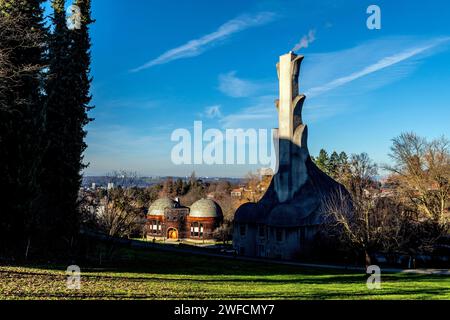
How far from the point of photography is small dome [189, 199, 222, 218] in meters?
63.2

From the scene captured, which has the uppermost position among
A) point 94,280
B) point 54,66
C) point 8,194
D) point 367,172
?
point 54,66

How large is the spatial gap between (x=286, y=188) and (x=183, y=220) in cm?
2856

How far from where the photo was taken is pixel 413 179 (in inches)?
1913

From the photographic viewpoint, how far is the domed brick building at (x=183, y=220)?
63.2 meters

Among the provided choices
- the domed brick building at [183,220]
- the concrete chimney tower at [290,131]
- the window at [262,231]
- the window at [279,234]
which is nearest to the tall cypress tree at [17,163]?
the window at [279,234]

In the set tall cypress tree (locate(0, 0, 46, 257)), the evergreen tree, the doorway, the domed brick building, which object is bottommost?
the doorway

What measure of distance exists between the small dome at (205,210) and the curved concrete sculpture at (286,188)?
62.8 feet

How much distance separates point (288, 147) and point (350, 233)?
15.3 meters

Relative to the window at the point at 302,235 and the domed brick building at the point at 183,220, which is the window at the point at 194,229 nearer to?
the domed brick building at the point at 183,220

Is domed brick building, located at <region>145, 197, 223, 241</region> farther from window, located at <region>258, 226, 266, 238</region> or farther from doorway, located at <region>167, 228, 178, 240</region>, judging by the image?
window, located at <region>258, 226, 266, 238</region>

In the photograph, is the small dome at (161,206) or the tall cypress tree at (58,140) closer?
the tall cypress tree at (58,140)

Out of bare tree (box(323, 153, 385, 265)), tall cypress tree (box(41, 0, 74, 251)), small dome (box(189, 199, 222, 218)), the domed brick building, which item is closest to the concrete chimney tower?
bare tree (box(323, 153, 385, 265))
